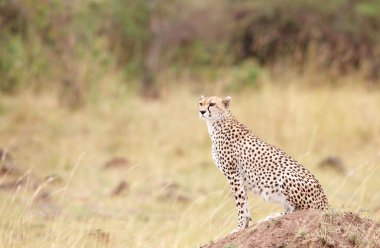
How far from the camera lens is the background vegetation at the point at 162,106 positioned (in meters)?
7.05

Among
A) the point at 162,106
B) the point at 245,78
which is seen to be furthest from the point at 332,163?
the point at 245,78

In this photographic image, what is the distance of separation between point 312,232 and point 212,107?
1228mm

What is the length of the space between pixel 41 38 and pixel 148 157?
314cm

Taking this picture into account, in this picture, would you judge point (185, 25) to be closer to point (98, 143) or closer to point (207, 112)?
point (98, 143)

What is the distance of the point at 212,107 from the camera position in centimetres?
500

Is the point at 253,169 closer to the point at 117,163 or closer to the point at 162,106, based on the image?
the point at 117,163

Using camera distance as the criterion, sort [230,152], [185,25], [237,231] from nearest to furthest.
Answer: [237,231] < [230,152] < [185,25]

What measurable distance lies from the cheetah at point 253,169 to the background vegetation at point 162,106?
0.90 meters

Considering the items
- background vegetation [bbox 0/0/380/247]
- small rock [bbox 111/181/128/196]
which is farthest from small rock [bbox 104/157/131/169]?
small rock [bbox 111/181/128/196]

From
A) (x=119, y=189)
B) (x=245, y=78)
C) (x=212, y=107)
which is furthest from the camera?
(x=245, y=78)

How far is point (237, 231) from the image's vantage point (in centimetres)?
444

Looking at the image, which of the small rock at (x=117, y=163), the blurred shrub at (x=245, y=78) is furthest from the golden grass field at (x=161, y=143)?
the blurred shrub at (x=245, y=78)

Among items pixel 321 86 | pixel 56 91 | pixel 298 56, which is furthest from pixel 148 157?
pixel 298 56

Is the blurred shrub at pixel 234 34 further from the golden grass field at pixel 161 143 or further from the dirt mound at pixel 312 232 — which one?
the dirt mound at pixel 312 232
